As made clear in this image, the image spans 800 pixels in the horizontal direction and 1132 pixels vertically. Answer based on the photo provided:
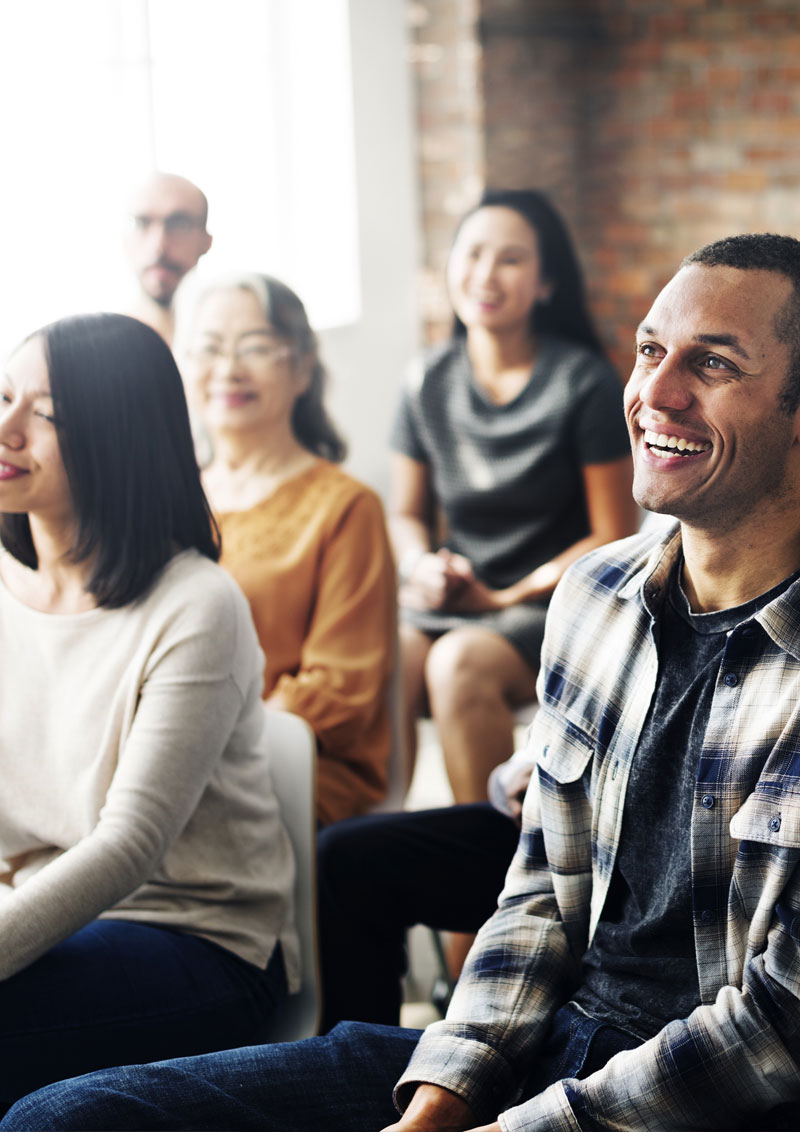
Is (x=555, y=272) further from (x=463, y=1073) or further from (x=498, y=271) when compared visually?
(x=463, y=1073)

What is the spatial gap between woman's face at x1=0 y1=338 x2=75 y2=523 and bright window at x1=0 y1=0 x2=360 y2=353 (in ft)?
3.34

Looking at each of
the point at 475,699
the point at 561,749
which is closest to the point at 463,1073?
the point at 561,749

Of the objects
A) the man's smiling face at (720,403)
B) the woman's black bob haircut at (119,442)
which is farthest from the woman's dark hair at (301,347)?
the man's smiling face at (720,403)

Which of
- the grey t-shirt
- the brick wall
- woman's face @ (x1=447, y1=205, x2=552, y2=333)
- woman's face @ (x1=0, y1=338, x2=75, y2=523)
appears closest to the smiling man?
woman's face @ (x1=0, y1=338, x2=75, y2=523)

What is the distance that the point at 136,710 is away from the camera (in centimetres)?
156

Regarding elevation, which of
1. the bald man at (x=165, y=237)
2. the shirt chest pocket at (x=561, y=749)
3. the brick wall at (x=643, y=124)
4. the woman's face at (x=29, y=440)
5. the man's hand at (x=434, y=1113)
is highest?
the brick wall at (x=643, y=124)

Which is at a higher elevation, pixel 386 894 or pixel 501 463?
pixel 501 463

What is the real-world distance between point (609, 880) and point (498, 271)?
1.95m

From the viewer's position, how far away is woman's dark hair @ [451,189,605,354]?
3.04 m

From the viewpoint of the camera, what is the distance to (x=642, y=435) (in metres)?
1.32

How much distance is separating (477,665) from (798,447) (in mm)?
1491

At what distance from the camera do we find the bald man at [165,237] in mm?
2438

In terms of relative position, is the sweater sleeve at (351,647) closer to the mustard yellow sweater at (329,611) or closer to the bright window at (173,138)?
the mustard yellow sweater at (329,611)

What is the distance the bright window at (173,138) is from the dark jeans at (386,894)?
1.38 m
